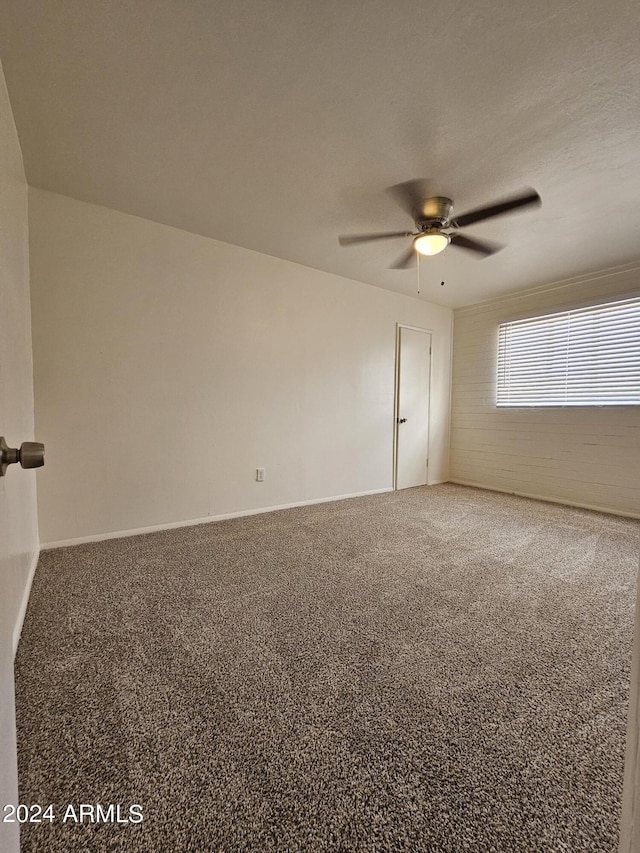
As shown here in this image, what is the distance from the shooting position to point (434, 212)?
2.47 m

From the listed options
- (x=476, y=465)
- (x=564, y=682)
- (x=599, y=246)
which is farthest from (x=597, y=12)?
(x=476, y=465)

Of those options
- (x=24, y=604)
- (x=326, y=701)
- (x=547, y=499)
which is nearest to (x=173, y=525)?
(x=24, y=604)

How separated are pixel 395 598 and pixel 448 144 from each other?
259cm

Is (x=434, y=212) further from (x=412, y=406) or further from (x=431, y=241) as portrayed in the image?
(x=412, y=406)

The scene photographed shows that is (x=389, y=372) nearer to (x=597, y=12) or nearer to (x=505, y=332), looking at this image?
(x=505, y=332)

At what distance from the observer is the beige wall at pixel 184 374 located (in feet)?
8.39

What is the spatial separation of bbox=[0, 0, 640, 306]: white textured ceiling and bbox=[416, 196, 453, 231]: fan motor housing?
7 cm

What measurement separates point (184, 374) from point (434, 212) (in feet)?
7.72

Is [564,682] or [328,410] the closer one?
[564,682]

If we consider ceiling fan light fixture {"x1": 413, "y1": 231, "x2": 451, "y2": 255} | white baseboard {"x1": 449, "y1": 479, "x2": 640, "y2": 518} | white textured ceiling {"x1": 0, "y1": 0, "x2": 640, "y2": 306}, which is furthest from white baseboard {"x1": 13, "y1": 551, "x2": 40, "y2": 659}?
white baseboard {"x1": 449, "y1": 479, "x2": 640, "y2": 518}

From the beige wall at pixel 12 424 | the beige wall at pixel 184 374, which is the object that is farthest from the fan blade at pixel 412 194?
the beige wall at pixel 12 424

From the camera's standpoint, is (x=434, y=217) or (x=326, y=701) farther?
(x=434, y=217)

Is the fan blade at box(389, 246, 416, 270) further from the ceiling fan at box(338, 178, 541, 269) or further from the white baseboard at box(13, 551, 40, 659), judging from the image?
the white baseboard at box(13, 551, 40, 659)

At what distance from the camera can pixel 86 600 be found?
1895 mm
